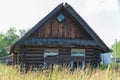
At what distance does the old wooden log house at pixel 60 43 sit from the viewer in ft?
66.7

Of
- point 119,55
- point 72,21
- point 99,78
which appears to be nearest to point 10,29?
point 119,55

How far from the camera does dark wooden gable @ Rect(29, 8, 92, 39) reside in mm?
21250

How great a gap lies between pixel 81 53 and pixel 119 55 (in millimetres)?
60502

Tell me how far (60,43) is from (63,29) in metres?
1.65

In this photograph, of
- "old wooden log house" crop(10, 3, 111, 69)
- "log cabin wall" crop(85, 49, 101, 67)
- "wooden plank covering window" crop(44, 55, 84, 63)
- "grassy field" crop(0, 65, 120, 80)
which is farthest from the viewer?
"log cabin wall" crop(85, 49, 101, 67)

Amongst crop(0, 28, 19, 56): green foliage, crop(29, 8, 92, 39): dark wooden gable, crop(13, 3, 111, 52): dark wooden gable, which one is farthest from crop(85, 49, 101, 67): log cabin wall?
crop(0, 28, 19, 56): green foliage

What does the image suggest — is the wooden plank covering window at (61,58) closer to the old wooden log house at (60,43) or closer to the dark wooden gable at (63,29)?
the old wooden log house at (60,43)

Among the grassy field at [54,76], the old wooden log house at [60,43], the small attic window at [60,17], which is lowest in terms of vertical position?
the grassy field at [54,76]

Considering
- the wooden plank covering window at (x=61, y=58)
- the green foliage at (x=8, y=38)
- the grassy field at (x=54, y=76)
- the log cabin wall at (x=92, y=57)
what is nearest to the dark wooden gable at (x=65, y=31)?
the log cabin wall at (x=92, y=57)

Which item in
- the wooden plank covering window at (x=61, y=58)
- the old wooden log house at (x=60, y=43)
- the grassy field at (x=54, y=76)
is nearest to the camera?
the grassy field at (x=54, y=76)

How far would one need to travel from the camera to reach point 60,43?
66.9 ft

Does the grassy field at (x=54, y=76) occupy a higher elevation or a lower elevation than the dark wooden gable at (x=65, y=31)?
lower

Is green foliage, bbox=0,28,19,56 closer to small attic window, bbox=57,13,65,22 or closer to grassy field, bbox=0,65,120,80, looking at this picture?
small attic window, bbox=57,13,65,22

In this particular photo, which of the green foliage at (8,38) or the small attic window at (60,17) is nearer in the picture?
the small attic window at (60,17)
